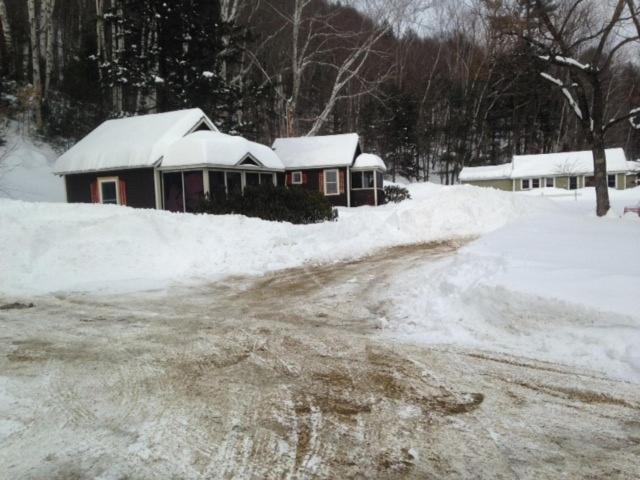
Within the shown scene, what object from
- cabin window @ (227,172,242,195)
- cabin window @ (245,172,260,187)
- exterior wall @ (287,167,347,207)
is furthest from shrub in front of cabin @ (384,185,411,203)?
cabin window @ (227,172,242,195)

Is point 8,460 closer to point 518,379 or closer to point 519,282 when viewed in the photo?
point 518,379

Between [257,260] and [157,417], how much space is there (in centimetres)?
711

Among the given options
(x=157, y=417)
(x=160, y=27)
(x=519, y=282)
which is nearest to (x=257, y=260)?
(x=519, y=282)

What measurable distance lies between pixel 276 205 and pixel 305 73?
3154 cm

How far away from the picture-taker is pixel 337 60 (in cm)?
3797

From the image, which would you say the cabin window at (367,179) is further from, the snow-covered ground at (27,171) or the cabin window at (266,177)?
the snow-covered ground at (27,171)

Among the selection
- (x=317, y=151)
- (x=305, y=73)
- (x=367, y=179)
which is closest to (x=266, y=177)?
(x=317, y=151)

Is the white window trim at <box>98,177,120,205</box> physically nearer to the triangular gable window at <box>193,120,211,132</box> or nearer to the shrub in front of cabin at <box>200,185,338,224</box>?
the triangular gable window at <box>193,120,211,132</box>

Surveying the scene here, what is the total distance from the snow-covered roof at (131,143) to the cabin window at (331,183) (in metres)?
8.27

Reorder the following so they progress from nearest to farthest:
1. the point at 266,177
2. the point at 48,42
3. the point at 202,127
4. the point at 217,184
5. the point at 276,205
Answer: the point at 276,205 → the point at 217,184 → the point at 202,127 → the point at 266,177 → the point at 48,42

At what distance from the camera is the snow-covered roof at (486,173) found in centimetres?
4558

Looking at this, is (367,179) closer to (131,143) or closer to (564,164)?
(131,143)

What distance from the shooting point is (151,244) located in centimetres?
1049

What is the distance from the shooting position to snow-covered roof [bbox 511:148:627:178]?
42250 millimetres
